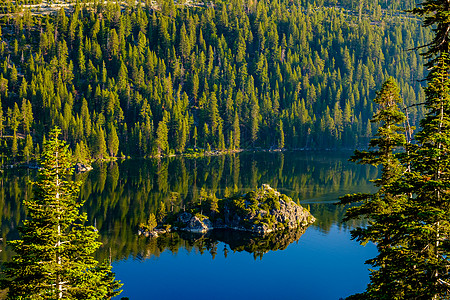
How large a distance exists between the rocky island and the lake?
4.02 meters

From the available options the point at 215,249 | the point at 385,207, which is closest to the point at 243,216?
the point at 215,249

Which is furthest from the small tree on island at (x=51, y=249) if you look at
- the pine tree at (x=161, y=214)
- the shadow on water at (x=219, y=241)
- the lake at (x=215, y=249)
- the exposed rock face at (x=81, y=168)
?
the exposed rock face at (x=81, y=168)

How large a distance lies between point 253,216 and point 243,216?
2292 mm

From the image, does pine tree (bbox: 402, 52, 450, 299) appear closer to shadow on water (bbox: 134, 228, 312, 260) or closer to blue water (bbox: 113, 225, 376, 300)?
blue water (bbox: 113, 225, 376, 300)

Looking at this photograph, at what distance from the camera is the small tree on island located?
27.2 m

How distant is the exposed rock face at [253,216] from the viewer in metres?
102

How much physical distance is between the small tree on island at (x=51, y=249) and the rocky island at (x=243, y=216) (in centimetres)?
7230

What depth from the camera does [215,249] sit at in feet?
298

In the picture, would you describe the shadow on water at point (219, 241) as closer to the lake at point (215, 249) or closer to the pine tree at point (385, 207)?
the lake at point (215, 249)

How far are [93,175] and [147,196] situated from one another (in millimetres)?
41274

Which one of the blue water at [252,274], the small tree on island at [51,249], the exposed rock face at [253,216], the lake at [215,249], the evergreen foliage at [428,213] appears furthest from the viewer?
the exposed rock face at [253,216]

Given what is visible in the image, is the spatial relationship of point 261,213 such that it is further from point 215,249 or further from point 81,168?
point 81,168

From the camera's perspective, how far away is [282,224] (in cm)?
10375

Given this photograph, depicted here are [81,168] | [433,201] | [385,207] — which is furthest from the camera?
[81,168]
